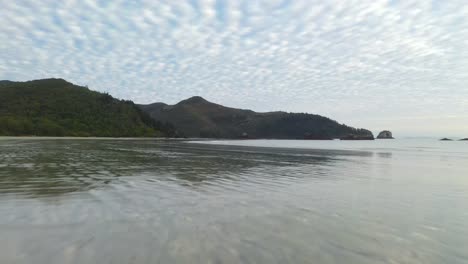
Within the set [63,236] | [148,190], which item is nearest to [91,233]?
[63,236]

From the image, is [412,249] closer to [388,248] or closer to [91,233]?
[388,248]

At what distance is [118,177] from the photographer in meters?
16.2

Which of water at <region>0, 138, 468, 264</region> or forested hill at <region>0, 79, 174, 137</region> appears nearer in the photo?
water at <region>0, 138, 468, 264</region>

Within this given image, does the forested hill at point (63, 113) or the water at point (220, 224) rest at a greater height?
the forested hill at point (63, 113)

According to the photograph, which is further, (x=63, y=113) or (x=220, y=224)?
(x=63, y=113)

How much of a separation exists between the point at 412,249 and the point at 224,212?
197 inches

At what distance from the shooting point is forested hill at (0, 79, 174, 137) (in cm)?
10394

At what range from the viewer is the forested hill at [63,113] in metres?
104

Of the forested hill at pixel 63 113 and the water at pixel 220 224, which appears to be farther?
the forested hill at pixel 63 113

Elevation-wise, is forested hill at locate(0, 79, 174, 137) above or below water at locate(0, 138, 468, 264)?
above

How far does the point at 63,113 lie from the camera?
12431cm

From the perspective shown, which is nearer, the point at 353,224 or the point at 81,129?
the point at 353,224

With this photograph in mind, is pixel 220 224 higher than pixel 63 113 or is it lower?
lower

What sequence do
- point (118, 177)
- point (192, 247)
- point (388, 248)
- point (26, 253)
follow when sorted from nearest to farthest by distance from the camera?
point (26, 253)
point (192, 247)
point (388, 248)
point (118, 177)
